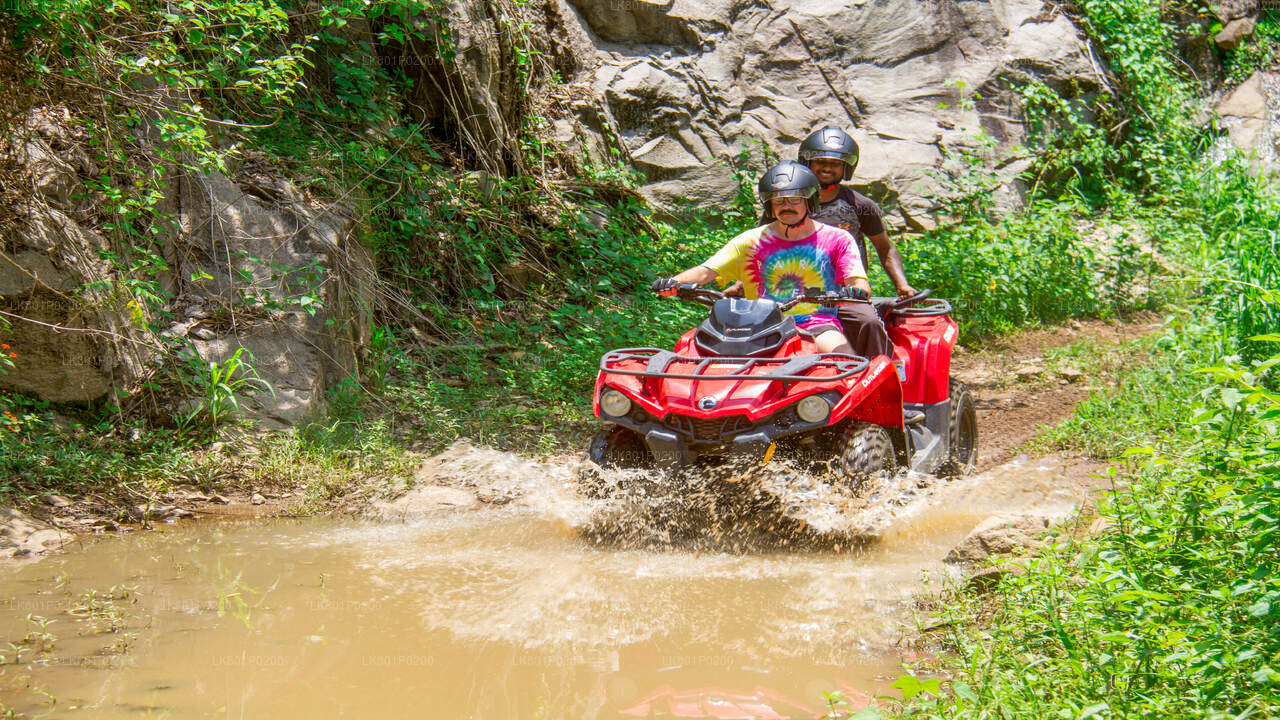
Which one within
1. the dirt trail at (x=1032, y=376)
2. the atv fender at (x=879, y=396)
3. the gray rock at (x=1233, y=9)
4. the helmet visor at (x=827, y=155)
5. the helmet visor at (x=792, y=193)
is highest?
the gray rock at (x=1233, y=9)

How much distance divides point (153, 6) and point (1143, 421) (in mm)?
6127

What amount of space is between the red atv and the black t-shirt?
36.7 inches

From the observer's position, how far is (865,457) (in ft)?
14.6

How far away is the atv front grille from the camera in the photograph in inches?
172

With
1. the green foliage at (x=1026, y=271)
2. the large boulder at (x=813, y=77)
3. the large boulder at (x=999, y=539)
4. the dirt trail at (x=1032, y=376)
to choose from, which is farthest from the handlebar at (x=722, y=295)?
the large boulder at (x=813, y=77)

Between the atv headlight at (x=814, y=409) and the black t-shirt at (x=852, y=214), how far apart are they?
1.89 m

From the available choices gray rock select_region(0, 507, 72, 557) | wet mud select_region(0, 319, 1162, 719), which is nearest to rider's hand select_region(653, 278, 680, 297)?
wet mud select_region(0, 319, 1162, 719)

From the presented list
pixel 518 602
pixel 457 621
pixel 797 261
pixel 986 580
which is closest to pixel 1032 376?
pixel 797 261

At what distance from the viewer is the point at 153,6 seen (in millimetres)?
5781

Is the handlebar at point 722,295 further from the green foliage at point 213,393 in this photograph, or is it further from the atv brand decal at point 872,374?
the green foliage at point 213,393

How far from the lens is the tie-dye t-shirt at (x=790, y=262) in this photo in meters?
5.21

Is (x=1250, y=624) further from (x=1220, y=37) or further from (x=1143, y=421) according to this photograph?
(x=1220, y=37)

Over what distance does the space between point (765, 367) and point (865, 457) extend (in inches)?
23.2

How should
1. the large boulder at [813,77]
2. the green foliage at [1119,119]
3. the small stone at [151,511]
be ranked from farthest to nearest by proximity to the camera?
1. the green foliage at [1119,119]
2. the large boulder at [813,77]
3. the small stone at [151,511]
